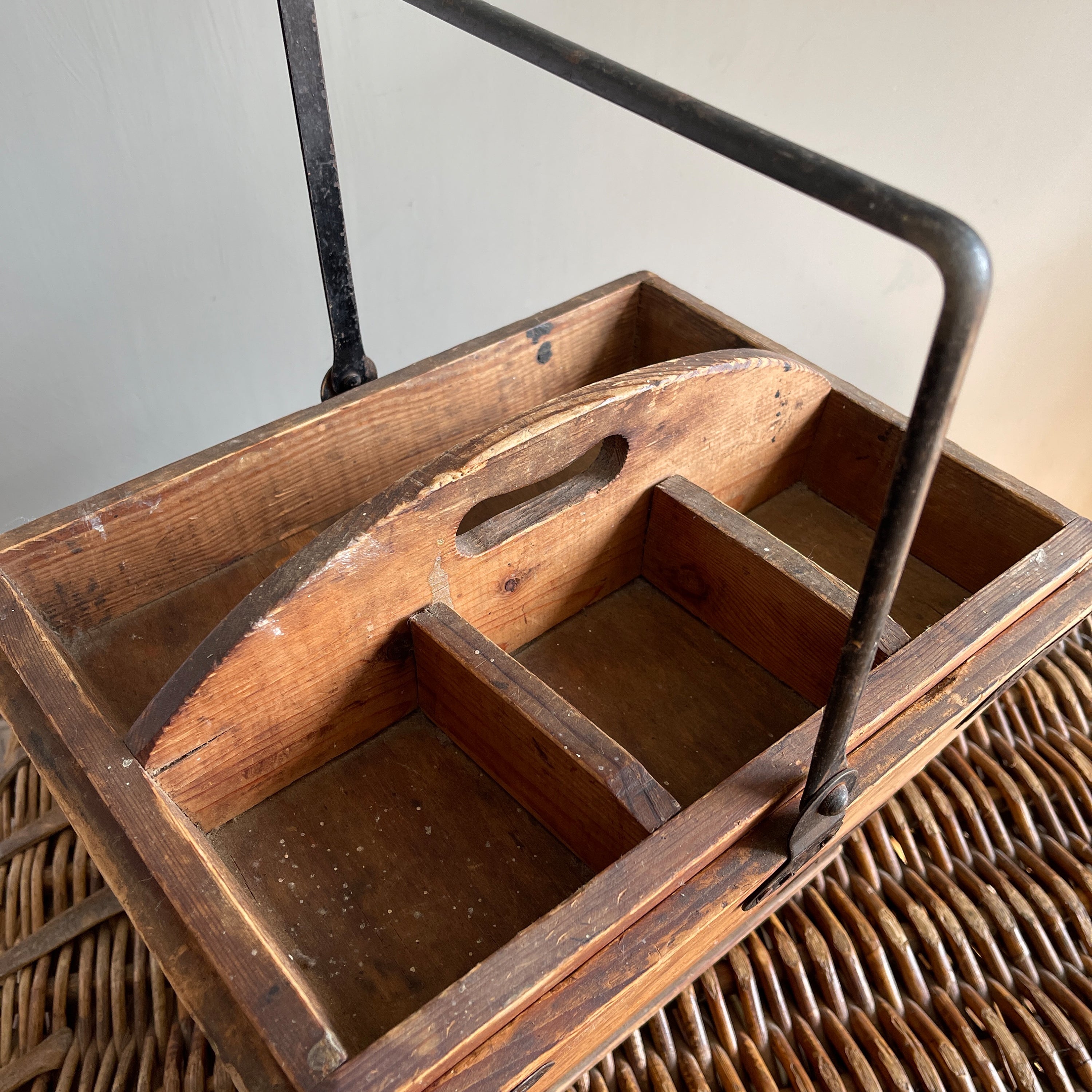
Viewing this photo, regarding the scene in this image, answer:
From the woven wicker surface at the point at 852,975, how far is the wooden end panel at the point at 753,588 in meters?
0.20

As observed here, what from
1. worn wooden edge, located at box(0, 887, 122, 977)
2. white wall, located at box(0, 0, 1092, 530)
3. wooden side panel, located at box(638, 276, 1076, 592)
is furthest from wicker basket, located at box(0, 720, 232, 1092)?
wooden side panel, located at box(638, 276, 1076, 592)

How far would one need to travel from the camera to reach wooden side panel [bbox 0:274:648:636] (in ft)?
2.11

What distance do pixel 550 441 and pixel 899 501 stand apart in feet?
0.84

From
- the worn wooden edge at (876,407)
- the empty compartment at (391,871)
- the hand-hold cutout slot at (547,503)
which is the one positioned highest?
the worn wooden edge at (876,407)

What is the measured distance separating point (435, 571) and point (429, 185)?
611mm

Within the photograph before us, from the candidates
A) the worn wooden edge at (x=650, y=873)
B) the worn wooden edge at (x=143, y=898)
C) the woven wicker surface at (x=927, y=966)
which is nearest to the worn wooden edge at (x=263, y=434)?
the worn wooden edge at (x=143, y=898)

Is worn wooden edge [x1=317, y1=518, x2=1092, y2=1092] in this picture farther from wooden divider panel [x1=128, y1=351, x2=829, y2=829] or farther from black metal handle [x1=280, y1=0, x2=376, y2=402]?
black metal handle [x1=280, y1=0, x2=376, y2=402]

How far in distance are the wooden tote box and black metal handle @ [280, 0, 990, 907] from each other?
0.40 ft

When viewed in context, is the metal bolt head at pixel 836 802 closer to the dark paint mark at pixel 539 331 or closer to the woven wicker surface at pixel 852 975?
the woven wicker surface at pixel 852 975

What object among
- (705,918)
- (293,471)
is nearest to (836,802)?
(705,918)

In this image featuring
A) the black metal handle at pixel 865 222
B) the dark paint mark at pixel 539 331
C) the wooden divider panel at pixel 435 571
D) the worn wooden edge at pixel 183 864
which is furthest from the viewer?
the dark paint mark at pixel 539 331

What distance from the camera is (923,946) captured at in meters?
0.71

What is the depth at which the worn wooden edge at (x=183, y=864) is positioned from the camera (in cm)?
42

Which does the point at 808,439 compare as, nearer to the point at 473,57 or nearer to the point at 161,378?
the point at 473,57
